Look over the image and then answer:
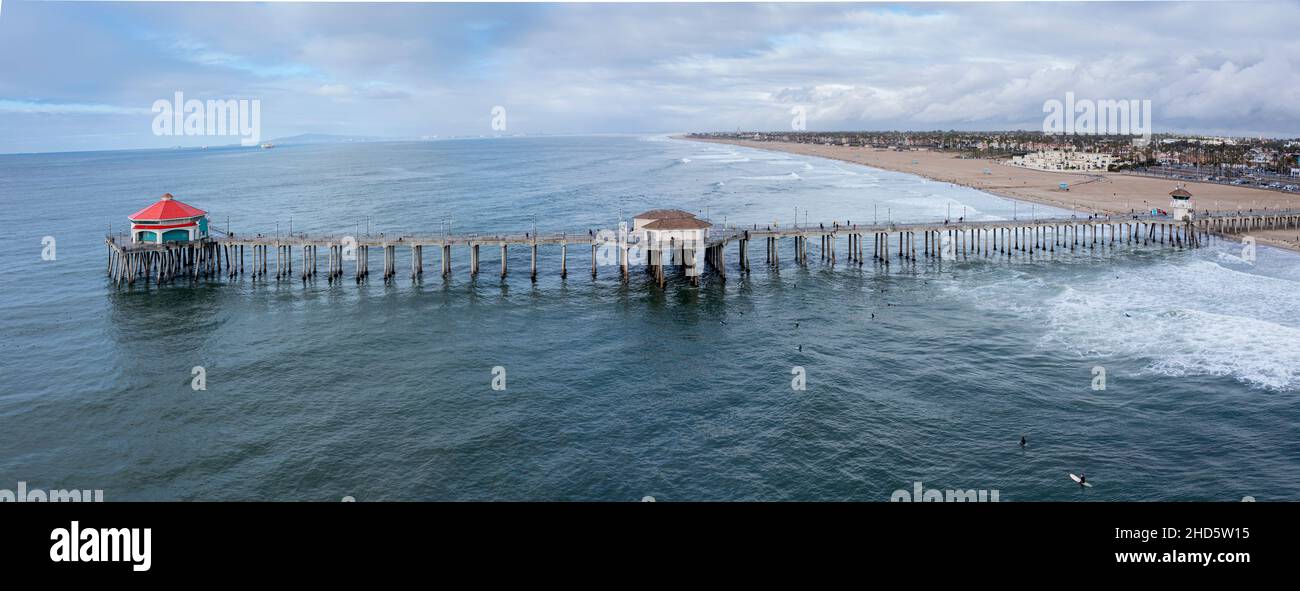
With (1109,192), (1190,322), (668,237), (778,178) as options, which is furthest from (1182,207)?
(778,178)

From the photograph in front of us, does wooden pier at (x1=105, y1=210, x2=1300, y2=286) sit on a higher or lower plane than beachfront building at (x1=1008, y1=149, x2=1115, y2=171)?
Answer: lower

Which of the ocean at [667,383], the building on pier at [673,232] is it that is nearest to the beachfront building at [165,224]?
the ocean at [667,383]

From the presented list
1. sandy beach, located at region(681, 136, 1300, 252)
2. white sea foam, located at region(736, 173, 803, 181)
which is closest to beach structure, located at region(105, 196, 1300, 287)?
sandy beach, located at region(681, 136, 1300, 252)

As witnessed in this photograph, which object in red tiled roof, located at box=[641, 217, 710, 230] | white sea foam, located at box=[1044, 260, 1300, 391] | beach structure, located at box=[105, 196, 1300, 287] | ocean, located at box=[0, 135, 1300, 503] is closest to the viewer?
ocean, located at box=[0, 135, 1300, 503]

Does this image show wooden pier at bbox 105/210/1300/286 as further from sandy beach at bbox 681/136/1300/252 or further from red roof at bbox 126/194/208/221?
sandy beach at bbox 681/136/1300/252

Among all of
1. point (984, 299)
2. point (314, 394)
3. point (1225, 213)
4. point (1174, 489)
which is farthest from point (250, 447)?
point (1225, 213)

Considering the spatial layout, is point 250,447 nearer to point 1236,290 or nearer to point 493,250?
point 493,250
